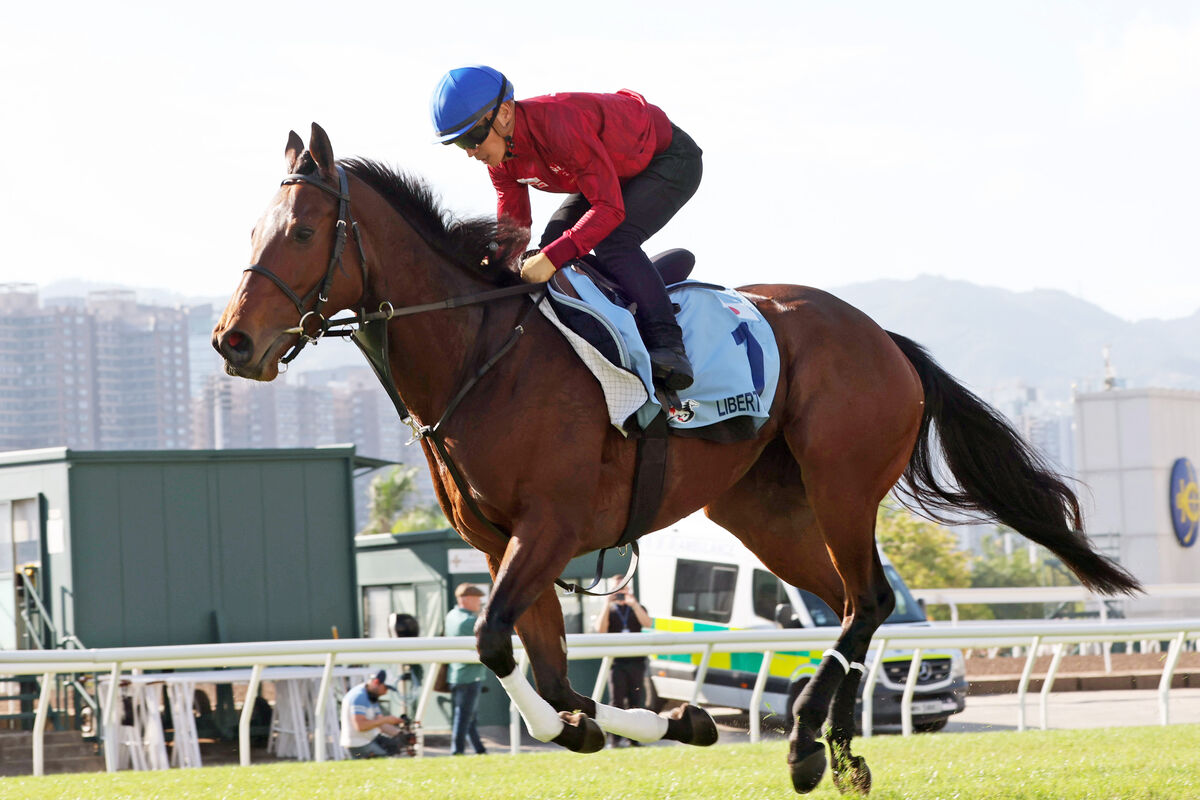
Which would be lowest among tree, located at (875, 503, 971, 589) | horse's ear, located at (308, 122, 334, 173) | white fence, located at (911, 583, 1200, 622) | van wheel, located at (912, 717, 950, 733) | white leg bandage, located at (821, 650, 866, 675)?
tree, located at (875, 503, 971, 589)

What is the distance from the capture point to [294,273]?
4.52 metres

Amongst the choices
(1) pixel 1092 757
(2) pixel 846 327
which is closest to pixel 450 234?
(2) pixel 846 327

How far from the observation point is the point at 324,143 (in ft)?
15.3

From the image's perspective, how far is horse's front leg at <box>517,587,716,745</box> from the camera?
4867mm

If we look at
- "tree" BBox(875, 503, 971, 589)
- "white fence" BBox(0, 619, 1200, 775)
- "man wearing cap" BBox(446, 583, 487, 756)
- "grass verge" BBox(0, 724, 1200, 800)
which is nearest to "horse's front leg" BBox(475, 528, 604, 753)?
"grass verge" BBox(0, 724, 1200, 800)

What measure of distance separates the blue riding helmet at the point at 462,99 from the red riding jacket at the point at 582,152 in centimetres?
17

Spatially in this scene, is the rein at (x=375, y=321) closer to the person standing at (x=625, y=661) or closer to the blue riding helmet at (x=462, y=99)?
the blue riding helmet at (x=462, y=99)

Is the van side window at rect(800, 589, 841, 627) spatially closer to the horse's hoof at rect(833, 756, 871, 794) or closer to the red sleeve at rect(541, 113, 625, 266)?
the horse's hoof at rect(833, 756, 871, 794)

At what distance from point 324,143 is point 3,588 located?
1259 cm

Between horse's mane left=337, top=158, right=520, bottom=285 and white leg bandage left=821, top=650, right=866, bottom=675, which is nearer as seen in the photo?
horse's mane left=337, top=158, right=520, bottom=285

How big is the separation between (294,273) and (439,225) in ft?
2.27

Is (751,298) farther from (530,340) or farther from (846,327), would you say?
(530,340)

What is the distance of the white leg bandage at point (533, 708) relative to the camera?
181 inches

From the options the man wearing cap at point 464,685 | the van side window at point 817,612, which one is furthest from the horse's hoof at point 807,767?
the van side window at point 817,612
